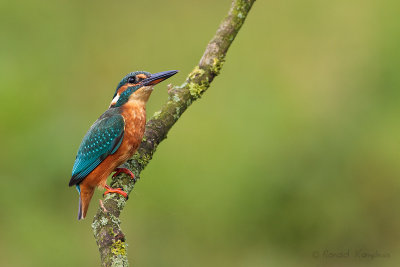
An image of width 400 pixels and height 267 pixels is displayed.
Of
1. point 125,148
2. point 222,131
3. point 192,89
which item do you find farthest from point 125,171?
point 222,131

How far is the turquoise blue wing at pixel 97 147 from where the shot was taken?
389 centimetres

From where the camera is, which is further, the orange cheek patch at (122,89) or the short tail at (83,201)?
the orange cheek patch at (122,89)

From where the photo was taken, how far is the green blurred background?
20.2 feet

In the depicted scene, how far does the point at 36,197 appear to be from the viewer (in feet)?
21.3

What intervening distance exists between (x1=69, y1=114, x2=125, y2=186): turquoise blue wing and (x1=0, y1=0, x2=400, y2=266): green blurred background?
201cm

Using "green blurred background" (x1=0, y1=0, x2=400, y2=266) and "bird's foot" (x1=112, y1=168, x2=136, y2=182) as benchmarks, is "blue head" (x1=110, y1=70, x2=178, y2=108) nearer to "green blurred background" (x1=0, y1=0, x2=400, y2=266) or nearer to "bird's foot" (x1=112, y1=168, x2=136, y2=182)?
"bird's foot" (x1=112, y1=168, x2=136, y2=182)

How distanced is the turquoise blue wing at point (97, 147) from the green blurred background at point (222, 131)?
201 cm

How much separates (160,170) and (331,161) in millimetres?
1676

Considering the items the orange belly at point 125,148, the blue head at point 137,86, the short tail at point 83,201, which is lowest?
the short tail at point 83,201

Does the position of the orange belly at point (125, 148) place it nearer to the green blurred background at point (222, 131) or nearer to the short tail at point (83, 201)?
the short tail at point (83, 201)

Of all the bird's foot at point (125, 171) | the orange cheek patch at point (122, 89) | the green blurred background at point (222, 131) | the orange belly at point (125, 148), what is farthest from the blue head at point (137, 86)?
the green blurred background at point (222, 131)

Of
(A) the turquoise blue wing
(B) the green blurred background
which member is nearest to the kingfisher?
(A) the turquoise blue wing

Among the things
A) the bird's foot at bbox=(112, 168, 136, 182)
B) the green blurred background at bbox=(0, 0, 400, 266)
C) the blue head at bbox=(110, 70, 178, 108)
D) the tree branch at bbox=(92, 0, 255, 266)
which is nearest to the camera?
the bird's foot at bbox=(112, 168, 136, 182)

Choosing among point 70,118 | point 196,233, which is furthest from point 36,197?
point 196,233
